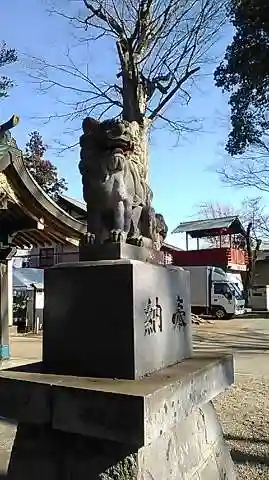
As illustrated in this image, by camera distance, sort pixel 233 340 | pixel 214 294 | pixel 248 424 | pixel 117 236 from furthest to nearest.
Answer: pixel 214 294 → pixel 233 340 → pixel 248 424 → pixel 117 236

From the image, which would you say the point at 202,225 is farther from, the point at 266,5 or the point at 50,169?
the point at 266,5

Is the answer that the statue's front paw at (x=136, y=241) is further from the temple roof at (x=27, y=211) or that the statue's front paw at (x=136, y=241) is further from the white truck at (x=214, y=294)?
the white truck at (x=214, y=294)

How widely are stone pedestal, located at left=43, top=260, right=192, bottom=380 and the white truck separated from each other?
70.9 feet

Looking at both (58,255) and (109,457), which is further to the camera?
(58,255)

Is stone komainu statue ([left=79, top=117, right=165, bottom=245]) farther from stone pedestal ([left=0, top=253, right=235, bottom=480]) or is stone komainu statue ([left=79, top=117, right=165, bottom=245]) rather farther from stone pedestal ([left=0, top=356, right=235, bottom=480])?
stone pedestal ([left=0, top=356, right=235, bottom=480])

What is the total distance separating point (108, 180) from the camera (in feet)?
9.94

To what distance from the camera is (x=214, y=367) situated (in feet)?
9.63

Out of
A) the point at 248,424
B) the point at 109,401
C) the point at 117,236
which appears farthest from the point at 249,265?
the point at 109,401

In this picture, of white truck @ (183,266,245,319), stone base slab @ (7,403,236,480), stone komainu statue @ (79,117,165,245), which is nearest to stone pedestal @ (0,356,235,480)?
stone base slab @ (7,403,236,480)

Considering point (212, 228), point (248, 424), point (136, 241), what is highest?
point (212, 228)

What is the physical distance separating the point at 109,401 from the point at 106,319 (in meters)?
0.53

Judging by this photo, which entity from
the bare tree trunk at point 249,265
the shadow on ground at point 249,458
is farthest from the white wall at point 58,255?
the shadow on ground at point 249,458

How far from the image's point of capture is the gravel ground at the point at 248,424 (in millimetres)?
4020

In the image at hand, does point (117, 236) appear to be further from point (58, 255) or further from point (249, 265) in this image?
point (249, 265)
